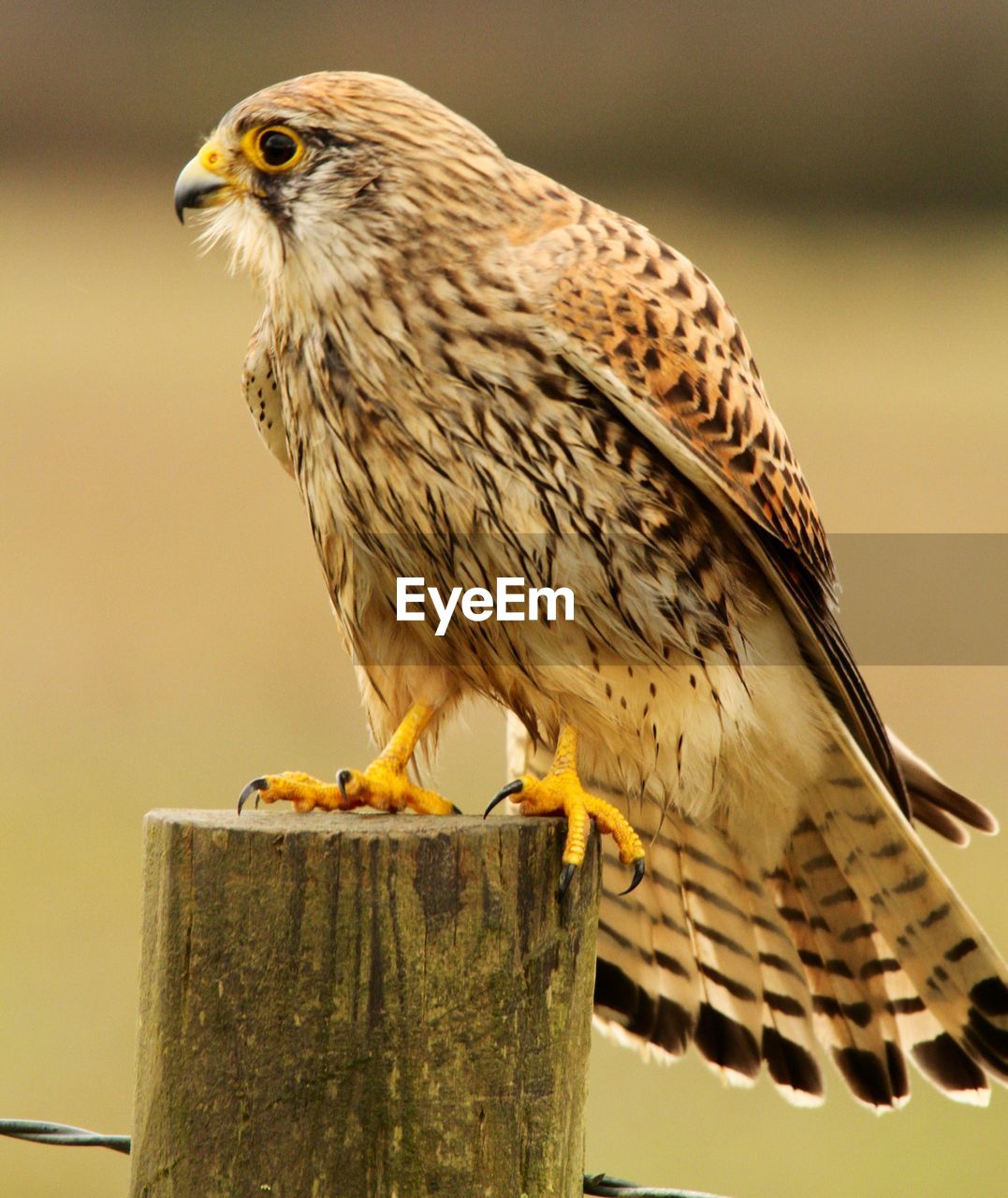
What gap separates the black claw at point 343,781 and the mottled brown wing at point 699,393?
0.70m

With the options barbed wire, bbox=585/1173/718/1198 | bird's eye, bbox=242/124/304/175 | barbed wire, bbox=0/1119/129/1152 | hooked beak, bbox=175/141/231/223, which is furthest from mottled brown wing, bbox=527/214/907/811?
barbed wire, bbox=0/1119/129/1152

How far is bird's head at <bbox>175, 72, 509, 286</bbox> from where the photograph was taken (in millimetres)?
2742

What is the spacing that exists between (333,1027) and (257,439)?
406 inches

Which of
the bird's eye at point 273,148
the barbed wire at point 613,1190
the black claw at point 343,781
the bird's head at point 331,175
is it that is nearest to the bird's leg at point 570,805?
the black claw at point 343,781

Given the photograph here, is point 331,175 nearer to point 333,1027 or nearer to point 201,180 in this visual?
point 201,180

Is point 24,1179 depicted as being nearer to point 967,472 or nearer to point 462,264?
point 462,264

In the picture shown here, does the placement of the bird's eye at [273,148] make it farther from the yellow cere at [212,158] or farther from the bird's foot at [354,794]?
the bird's foot at [354,794]

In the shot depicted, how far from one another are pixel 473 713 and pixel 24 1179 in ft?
9.71

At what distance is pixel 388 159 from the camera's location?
277 cm

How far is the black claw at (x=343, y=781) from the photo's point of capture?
8.52ft

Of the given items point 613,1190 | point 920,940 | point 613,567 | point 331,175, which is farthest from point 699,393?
point 613,1190

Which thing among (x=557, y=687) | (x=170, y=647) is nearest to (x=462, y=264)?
(x=557, y=687)

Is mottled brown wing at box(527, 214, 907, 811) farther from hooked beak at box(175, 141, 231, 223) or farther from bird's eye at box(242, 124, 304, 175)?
hooked beak at box(175, 141, 231, 223)

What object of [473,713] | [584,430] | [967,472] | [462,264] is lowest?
[473,713]
